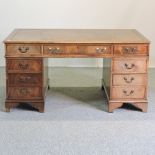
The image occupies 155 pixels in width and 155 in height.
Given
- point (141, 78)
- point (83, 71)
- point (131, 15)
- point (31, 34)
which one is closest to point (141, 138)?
point (141, 78)

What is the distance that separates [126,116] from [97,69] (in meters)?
1.82

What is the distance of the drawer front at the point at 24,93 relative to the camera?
3041 mm

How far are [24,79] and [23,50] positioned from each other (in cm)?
26

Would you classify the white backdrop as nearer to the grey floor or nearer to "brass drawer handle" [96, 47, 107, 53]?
the grey floor

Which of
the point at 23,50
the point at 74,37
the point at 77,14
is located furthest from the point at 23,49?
the point at 77,14

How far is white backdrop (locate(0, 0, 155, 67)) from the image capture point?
4.68 m

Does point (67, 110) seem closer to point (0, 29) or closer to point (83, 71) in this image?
point (83, 71)

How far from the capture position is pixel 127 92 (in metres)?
3.06

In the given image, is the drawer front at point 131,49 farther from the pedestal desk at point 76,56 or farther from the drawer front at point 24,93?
the drawer front at point 24,93

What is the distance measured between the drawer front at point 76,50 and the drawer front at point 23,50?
71 millimetres

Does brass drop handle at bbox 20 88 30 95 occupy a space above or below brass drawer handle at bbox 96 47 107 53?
below

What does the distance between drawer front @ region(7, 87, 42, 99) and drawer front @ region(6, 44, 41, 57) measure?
0.31 meters

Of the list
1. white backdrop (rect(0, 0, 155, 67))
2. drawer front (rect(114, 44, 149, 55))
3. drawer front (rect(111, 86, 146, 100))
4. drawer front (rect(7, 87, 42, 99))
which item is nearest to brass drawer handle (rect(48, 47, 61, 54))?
drawer front (rect(7, 87, 42, 99))

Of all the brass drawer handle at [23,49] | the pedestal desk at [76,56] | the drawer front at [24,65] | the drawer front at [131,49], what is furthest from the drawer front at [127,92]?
the brass drawer handle at [23,49]
